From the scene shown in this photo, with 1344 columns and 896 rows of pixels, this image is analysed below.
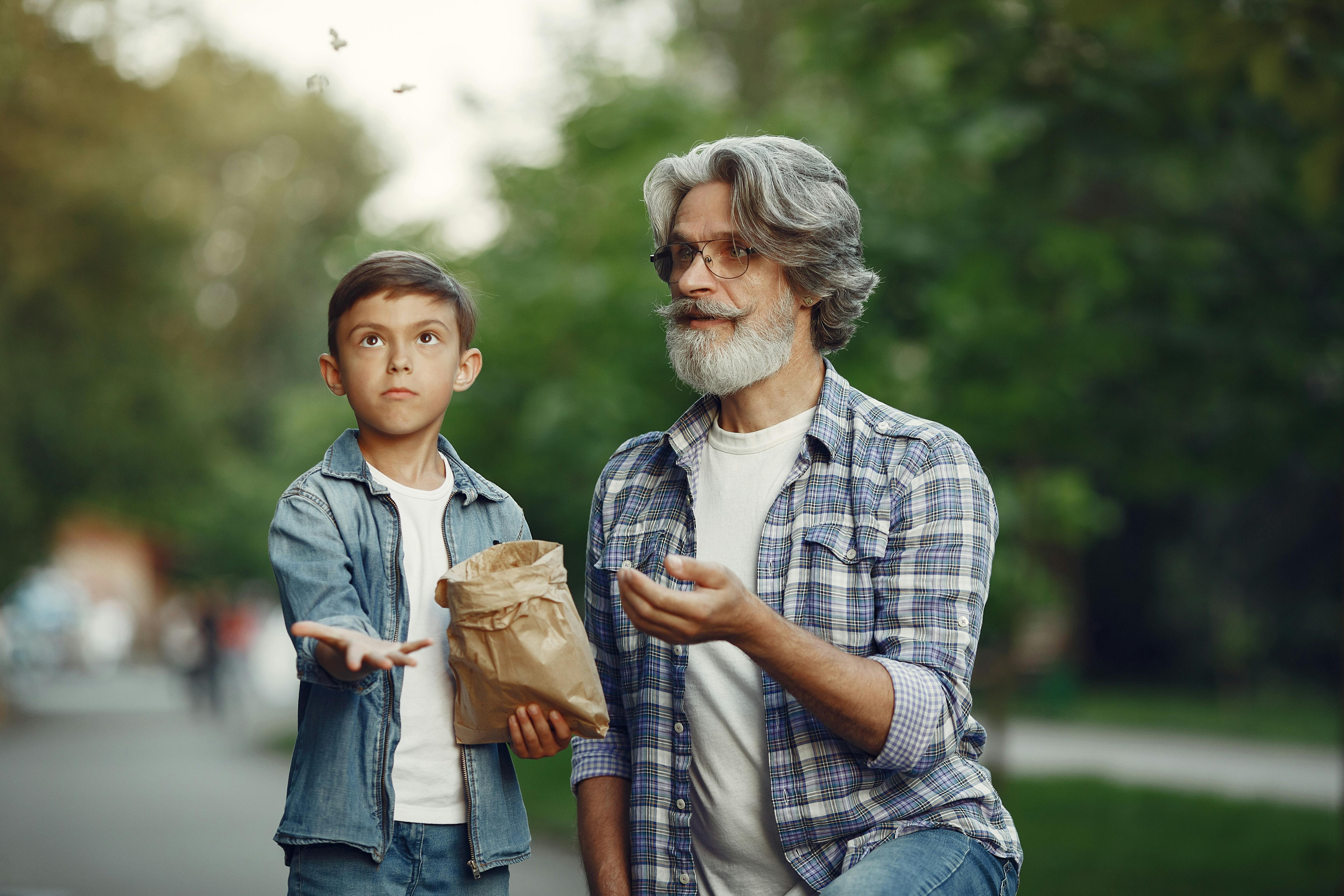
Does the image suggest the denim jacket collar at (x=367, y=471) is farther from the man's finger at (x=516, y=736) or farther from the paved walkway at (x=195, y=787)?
the paved walkway at (x=195, y=787)

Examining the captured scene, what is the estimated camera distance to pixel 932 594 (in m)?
2.68

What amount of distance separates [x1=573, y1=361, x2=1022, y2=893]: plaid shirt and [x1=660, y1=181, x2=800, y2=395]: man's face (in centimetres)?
18

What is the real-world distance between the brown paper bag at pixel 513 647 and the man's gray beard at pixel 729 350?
0.63m

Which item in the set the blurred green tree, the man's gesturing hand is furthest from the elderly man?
the blurred green tree

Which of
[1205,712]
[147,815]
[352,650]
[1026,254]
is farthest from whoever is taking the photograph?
[1205,712]

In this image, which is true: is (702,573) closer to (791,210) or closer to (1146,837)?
(791,210)

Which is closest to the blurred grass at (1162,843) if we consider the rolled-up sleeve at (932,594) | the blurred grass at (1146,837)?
the blurred grass at (1146,837)

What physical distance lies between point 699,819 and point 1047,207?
437cm

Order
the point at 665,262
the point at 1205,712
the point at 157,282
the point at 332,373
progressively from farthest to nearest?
1. the point at 1205,712
2. the point at 157,282
3. the point at 665,262
4. the point at 332,373

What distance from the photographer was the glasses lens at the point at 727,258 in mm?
2893

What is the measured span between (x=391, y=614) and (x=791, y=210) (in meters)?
1.13

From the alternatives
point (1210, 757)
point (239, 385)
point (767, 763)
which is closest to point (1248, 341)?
point (767, 763)

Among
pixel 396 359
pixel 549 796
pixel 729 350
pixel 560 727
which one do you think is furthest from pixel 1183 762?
pixel 396 359

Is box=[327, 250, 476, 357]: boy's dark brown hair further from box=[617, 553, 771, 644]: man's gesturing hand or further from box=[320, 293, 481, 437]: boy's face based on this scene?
box=[617, 553, 771, 644]: man's gesturing hand
